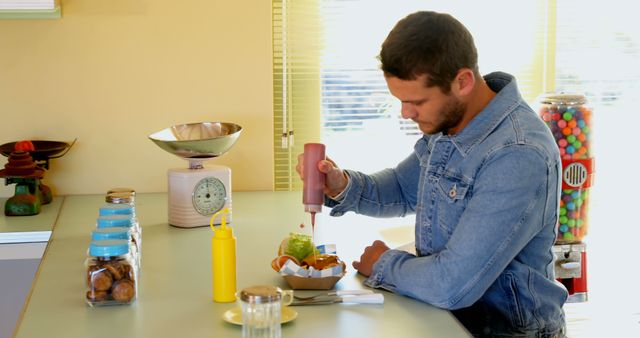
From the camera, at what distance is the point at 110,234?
2.05 meters

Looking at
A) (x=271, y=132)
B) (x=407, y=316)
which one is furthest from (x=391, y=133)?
(x=407, y=316)

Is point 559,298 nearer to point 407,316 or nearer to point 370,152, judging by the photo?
point 407,316

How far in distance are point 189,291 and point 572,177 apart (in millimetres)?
1435

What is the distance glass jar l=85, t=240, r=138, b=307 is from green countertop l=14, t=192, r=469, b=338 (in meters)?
0.02

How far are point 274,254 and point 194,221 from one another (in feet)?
1.32

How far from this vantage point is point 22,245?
2742 millimetres

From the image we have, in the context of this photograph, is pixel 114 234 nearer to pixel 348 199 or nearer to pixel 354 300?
pixel 354 300

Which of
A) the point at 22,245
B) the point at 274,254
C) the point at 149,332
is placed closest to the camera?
the point at 149,332

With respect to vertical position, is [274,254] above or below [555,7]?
below

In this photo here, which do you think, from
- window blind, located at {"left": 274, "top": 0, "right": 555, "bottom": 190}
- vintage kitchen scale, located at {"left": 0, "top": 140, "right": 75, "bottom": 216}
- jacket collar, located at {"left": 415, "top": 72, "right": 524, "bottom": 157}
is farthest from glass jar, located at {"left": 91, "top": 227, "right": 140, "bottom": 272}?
window blind, located at {"left": 274, "top": 0, "right": 555, "bottom": 190}

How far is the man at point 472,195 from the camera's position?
193cm

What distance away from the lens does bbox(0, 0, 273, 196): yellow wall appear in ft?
10.6

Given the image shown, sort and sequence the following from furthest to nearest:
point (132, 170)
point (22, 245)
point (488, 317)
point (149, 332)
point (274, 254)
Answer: point (132, 170)
point (22, 245)
point (274, 254)
point (488, 317)
point (149, 332)

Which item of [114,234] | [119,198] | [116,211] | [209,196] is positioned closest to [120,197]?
[119,198]
